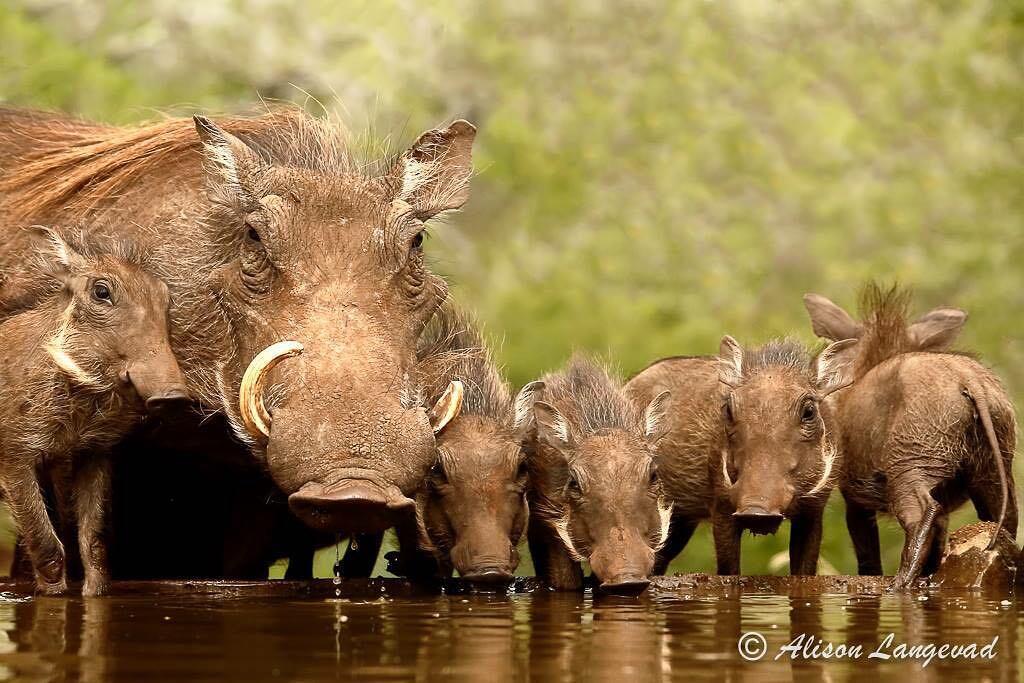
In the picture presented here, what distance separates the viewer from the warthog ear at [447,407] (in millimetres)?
6746

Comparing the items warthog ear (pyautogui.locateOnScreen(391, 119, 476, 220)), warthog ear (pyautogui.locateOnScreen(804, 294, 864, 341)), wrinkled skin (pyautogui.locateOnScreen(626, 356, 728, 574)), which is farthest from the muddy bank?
warthog ear (pyautogui.locateOnScreen(804, 294, 864, 341))

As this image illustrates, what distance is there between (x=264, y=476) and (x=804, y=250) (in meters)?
5.91

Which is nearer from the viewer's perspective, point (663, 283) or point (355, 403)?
point (355, 403)

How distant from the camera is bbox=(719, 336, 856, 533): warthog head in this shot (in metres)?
7.46

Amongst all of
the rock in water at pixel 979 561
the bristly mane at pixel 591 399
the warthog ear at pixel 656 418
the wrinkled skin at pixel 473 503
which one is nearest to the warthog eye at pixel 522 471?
the wrinkled skin at pixel 473 503

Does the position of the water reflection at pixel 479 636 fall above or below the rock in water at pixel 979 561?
below

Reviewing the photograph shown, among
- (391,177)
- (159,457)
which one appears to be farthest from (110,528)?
(391,177)

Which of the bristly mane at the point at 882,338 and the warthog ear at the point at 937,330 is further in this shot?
the warthog ear at the point at 937,330

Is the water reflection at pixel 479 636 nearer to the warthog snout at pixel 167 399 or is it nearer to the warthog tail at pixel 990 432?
the warthog snout at pixel 167 399

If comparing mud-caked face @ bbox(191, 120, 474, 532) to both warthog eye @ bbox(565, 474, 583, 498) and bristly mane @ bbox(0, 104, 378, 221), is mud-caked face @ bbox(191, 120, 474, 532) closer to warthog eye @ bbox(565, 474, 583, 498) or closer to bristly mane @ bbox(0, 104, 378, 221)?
bristly mane @ bbox(0, 104, 378, 221)

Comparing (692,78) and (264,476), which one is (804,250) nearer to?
(692,78)

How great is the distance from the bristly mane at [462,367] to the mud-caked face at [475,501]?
8.6 inches

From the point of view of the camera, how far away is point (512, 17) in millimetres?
12969

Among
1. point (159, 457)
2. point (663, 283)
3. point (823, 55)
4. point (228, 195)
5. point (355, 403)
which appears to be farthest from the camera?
point (823, 55)
